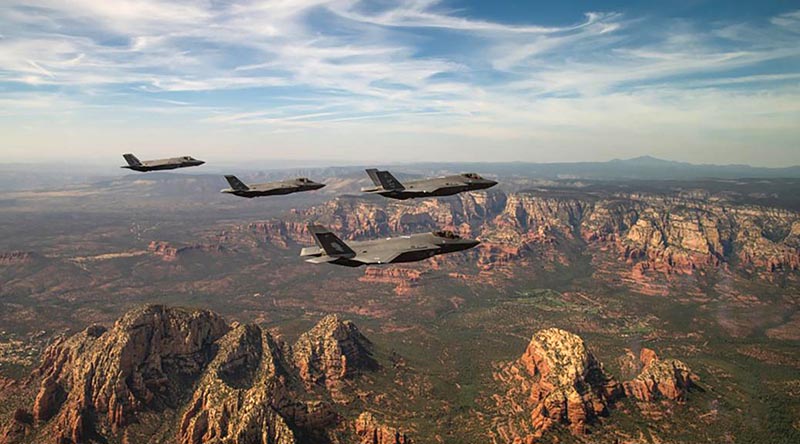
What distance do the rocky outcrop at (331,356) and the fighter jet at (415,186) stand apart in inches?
3745

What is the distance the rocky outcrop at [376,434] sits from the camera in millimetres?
84250

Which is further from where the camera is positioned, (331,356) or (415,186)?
(331,356)

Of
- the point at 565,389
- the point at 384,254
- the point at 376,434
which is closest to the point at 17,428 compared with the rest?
the point at 376,434

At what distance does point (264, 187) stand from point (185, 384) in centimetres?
9389

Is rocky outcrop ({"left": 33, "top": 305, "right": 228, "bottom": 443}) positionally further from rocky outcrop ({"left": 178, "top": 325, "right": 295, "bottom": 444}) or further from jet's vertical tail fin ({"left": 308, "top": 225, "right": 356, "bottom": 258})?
jet's vertical tail fin ({"left": 308, "top": 225, "right": 356, "bottom": 258})

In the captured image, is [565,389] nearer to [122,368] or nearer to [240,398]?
A: [240,398]

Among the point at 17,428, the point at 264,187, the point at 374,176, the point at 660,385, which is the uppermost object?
the point at 374,176

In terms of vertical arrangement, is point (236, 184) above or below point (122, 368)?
above

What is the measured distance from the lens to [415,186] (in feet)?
135

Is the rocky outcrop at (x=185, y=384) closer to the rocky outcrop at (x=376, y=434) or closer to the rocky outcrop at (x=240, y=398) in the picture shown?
the rocky outcrop at (x=240, y=398)

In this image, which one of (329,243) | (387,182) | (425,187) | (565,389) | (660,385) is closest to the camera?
(329,243)

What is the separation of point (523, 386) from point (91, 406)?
118 meters

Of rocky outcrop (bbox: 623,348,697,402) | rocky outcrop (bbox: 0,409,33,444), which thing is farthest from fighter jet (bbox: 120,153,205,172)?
rocky outcrop (bbox: 623,348,697,402)

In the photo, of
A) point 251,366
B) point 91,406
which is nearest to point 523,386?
point 251,366
